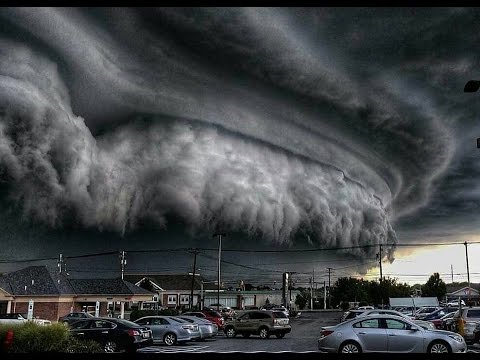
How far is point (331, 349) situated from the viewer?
17141 millimetres

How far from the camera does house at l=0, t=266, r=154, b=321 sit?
5084 cm

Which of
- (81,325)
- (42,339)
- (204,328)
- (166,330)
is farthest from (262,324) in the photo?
(42,339)

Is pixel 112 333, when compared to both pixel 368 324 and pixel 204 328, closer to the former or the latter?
pixel 204 328

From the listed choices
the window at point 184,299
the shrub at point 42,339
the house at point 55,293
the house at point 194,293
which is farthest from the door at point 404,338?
the window at point 184,299

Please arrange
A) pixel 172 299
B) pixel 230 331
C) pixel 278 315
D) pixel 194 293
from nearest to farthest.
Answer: pixel 278 315 → pixel 230 331 → pixel 172 299 → pixel 194 293

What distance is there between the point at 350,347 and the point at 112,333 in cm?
936

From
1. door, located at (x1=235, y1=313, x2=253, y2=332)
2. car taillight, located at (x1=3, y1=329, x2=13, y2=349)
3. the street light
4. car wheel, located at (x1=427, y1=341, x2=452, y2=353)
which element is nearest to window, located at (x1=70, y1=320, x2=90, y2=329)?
car taillight, located at (x1=3, y1=329, x2=13, y2=349)

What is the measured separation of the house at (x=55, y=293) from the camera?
50.8 m

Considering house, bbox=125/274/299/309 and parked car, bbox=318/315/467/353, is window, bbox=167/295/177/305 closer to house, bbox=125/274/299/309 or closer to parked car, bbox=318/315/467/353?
house, bbox=125/274/299/309

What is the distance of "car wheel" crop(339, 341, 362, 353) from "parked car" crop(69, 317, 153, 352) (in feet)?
27.3

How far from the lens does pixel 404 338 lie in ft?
55.3

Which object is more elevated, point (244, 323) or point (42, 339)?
point (42, 339)

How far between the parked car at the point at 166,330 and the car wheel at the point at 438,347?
494 inches

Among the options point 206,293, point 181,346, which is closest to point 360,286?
point 206,293
